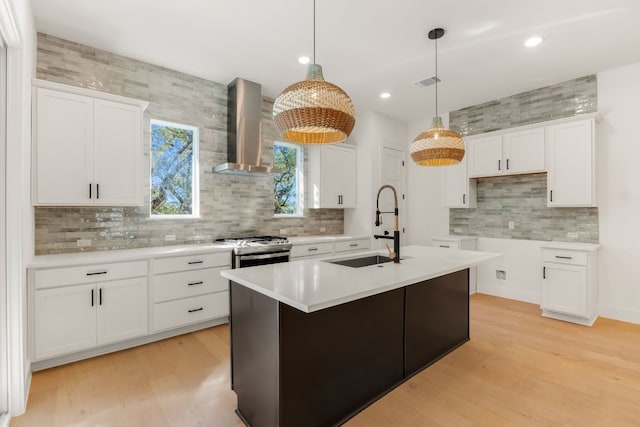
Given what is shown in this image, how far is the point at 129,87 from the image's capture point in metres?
3.47

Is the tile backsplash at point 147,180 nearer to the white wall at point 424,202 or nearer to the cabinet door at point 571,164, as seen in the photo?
the white wall at point 424,202

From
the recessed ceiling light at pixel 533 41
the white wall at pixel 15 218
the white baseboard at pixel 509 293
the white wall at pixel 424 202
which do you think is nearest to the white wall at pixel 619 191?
the white baseboard at pixel 509 293

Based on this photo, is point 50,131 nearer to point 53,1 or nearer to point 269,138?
point 53,1

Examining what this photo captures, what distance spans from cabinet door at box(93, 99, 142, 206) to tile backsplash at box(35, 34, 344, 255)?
390 mm

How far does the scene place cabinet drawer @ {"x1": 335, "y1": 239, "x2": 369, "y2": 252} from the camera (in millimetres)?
4715

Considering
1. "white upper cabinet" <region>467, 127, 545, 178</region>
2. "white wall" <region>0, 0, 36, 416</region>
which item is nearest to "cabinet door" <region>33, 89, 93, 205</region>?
"white wall" <region>0, 0, 36, 416</region>

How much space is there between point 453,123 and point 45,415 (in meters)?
5.85

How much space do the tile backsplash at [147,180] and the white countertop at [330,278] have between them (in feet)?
6.45

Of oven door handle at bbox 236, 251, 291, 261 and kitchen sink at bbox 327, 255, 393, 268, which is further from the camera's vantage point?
oven door handle at bbox 236, 251, 291, 261

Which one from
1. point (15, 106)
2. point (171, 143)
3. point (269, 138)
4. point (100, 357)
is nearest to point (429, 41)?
point (269, 138)

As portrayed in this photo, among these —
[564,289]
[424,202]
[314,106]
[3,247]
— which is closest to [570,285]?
[564,289]

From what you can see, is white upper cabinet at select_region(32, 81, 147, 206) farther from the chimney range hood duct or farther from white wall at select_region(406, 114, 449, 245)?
white wall at select_region(406, 114, 449, 245)

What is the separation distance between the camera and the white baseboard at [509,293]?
446cm

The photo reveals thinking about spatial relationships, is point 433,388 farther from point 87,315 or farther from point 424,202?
point 424,202
